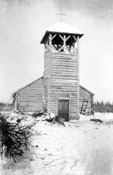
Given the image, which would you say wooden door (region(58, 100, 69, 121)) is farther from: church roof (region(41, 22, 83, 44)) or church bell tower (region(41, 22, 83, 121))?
church roof (region(41, 22, 83, 44))

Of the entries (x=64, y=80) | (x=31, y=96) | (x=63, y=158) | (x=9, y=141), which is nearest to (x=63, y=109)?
(x=64, y=80)

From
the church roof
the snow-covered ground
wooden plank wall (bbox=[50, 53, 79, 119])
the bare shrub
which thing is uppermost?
the church roof

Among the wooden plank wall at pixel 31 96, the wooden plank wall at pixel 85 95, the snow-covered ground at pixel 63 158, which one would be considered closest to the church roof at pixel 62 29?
the wooden plank wall at pixel 31 96

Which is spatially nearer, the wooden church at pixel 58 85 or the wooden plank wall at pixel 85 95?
the wooden church at pixel 58 85

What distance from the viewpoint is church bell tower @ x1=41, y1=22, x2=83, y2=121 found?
23.6 m

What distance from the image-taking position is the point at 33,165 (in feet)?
30.5

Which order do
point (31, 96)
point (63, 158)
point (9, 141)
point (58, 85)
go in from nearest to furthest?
point (9, 141) → point (63, 158) → point (58, 85) → point (31, 96)

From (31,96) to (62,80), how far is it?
329 cm

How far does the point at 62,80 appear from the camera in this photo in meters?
23.9

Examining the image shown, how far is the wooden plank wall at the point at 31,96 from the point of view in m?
24.6

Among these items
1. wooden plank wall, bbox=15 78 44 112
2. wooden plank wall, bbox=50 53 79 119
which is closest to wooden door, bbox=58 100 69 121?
wooden plank wall, bbox=50 53 79 119

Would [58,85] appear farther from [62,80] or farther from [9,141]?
[9,141]

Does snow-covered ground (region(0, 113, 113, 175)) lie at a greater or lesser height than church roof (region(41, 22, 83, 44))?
lesser

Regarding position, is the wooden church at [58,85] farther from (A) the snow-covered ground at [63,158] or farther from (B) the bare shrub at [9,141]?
(B) the bare shrub at [9,141]
